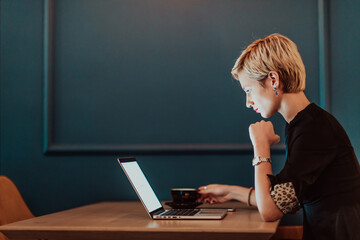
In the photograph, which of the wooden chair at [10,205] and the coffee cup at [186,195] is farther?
the wooden chair at [10,205]

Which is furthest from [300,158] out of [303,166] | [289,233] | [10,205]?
[10,205]

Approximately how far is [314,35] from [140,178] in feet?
4.18

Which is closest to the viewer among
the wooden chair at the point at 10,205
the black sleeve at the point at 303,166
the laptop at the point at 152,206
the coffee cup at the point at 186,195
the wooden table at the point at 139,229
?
the wooden table at the point at 139,229

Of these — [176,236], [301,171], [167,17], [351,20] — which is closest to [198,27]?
[167,17]

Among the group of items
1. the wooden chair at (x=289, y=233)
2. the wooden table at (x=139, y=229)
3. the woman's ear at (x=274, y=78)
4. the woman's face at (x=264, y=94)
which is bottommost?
the wooden chair at (x=289, y=233)

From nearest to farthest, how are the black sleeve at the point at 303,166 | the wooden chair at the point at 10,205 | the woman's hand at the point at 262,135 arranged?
the black sleeve at the point at 303,166 < the woman's hand at the point at 262,135 < the wooden chair at the point at 10,205

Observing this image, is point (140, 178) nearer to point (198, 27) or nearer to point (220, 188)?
point (220, 188)

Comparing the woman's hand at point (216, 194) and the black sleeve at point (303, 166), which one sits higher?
the black sleeve at point (303, 166)

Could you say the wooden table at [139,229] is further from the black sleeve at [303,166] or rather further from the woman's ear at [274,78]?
the woman's ear at [274,78]

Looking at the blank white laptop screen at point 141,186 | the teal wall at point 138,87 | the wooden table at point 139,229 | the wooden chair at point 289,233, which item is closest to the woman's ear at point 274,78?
the wooden table at point 139,229

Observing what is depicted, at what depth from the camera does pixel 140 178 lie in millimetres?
1802

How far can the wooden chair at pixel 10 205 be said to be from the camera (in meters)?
1.99

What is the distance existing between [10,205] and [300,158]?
1.43 metres

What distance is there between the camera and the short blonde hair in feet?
5.05
